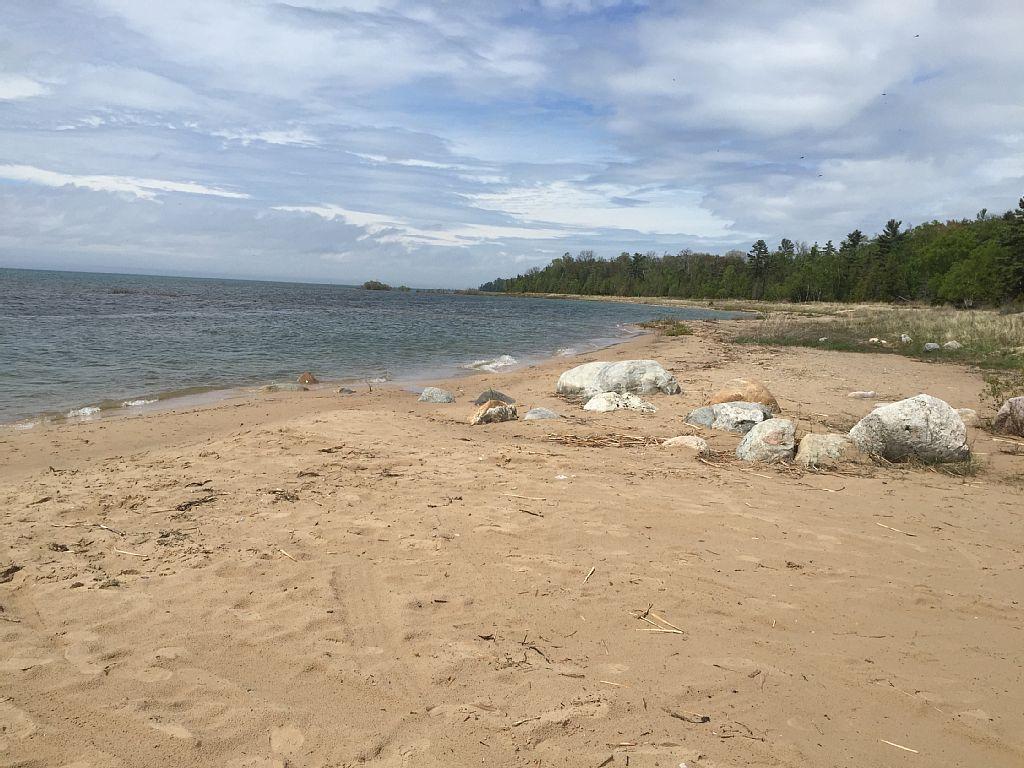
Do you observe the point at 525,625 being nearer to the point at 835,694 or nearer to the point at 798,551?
the point at 835,694

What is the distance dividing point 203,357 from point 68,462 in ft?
37.0

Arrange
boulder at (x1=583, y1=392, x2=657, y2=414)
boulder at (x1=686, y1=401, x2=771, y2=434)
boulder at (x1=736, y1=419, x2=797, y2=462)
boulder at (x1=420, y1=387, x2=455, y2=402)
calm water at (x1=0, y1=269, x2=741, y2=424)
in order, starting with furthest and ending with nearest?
calm water at (x1=0, y1=269, x2=741, y2=424)
boulder at (x1=420, y1=387, x2=455, y2=402)
boulder at (x1=583, y1=392, x2=657, y2=414)
boulder at (x1=686, y1=401, x2=771, y2=434)
boulder at (x1=736, y1=419, x2=797, y2=462)

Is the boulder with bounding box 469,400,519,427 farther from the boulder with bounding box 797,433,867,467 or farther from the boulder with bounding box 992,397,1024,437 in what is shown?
the boulder with bounding box 992,397,1024,437

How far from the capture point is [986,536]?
4.85 m

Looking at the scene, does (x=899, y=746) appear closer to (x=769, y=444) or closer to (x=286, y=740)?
(x=286, y=740)

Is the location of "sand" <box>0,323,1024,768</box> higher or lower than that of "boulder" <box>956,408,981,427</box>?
lower

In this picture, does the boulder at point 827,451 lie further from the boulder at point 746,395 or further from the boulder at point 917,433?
the boulder at point 746,395

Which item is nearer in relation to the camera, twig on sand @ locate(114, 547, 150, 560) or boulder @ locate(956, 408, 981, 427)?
twig on sand @ locate(114, 547, 150, 560)

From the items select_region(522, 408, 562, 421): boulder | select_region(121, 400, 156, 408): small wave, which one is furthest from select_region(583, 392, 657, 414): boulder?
select_region(121, 400, 156, 408): small wave

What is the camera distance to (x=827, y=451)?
681 cm

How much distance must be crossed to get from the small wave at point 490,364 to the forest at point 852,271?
1419 inches

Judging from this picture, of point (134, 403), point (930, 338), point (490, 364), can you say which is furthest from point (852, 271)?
point (134, 403)

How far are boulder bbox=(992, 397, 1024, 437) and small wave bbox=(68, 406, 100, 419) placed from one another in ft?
47.2

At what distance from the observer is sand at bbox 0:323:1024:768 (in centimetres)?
255
